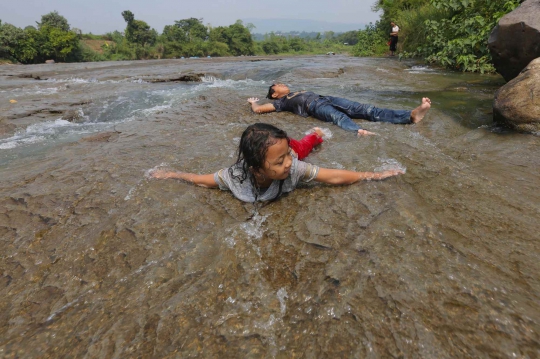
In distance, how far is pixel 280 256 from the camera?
5.81ft

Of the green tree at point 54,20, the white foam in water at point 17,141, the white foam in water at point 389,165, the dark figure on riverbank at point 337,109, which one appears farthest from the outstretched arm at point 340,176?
the green tree at point 54,20

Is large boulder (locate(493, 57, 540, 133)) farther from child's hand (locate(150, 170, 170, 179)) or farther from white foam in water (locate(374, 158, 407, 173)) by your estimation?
child's hand (locate(150, 170, 170, 179))

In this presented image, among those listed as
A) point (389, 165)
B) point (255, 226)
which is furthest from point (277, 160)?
point (389, 165)

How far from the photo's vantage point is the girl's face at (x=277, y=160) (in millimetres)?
2047

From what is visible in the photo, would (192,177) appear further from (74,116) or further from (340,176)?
Result: (74,116)

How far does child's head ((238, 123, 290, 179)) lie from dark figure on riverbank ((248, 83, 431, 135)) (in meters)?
1.82

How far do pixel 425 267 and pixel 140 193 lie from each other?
83.5 inches

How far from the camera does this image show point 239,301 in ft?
4.83

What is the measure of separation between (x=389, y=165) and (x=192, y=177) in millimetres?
1778

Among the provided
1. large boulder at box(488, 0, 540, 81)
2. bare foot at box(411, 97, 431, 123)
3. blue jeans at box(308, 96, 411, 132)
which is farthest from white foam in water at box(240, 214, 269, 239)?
large boulder at box(488, 0, 540, 81)

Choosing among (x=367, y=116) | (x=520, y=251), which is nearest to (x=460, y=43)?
(x=367, y=116)

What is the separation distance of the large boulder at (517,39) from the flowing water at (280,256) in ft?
5.99

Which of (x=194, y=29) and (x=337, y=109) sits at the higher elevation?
(x=194, y=29)

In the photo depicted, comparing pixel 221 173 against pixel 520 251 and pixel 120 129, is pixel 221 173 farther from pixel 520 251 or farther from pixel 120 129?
pixel 120 129
